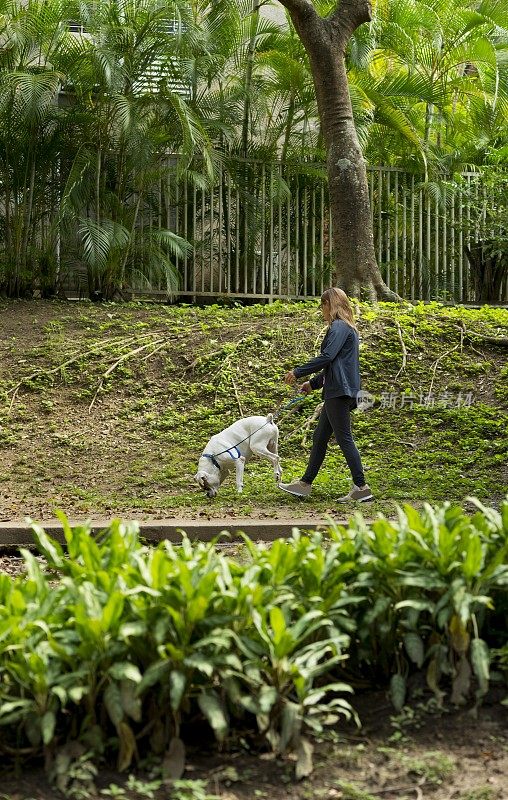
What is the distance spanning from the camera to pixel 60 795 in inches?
141

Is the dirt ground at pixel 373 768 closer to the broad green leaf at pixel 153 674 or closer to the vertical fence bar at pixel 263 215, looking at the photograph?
the broad green leaf at pixel 153 674

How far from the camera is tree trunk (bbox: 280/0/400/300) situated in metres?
15.2

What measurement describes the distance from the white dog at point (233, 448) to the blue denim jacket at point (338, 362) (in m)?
0.60

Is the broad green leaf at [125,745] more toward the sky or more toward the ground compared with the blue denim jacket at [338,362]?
more toward the ground

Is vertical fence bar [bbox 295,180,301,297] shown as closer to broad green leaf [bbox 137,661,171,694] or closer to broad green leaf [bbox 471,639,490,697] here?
broad green leaf [bbox 471,639,490,697]

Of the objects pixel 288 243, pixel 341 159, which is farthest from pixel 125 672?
pixel 288 243

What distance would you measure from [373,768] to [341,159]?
1240cm

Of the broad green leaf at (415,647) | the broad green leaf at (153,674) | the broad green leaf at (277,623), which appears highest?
the broad green leaf at (277,623)

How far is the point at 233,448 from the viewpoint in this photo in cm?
967

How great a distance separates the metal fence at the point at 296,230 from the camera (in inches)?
699

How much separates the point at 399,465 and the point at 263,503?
6.46 ft

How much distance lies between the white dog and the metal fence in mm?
7445

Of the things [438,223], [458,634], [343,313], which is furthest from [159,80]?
[458,634]

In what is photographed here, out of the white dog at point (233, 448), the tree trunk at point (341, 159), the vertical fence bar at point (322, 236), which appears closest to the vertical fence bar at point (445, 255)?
the vertical fence bar at point (322, 236)
